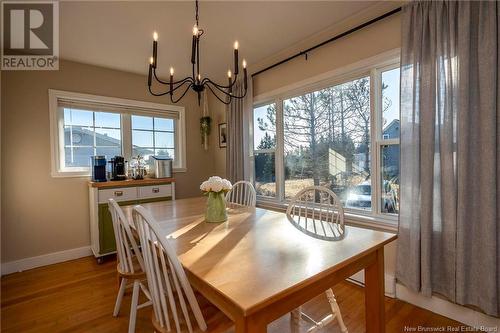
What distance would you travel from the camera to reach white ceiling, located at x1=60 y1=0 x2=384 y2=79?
2059 millimetres

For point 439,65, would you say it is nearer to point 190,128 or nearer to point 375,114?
point 375,114

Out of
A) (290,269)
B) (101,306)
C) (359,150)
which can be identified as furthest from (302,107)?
(101,306)

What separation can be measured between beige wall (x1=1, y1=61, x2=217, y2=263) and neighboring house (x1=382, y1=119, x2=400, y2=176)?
328 centimetres

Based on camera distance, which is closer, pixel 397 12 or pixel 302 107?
pixel 397 12

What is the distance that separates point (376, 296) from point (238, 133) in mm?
2606

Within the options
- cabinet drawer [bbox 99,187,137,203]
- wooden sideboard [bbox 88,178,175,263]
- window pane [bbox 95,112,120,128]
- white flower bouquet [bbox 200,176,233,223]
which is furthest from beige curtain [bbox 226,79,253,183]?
white flower bouquet [bbox 200,176,233,223]

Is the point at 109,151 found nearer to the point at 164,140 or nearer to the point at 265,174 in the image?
the point at 164,140

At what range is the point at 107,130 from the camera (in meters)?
3.35

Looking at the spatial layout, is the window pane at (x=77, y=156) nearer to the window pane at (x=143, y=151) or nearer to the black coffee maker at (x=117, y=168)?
the black coffee maker at (x=117, y=168)

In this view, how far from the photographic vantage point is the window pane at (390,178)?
2113mm

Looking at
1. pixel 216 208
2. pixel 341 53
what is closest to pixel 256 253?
pixel 216 208

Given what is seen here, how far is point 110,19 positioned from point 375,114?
248 centimetres

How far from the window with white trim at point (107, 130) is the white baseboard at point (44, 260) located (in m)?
0.93

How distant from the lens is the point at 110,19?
2195 millimetres
